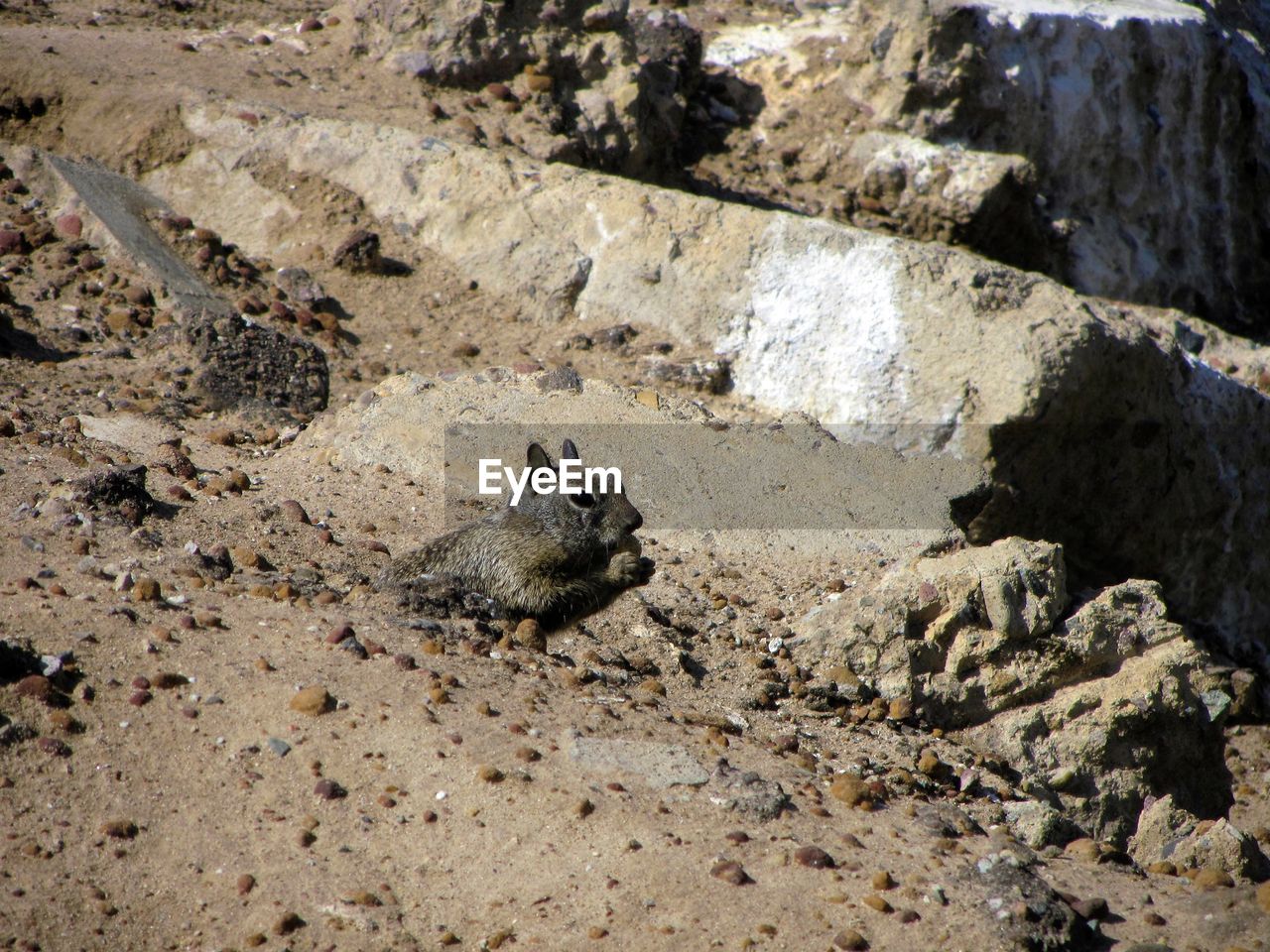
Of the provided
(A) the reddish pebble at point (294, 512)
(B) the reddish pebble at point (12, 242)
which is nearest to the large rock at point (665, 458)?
(A) the reddish pebble at point (294, 512)

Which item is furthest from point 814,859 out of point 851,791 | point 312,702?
point 312,702

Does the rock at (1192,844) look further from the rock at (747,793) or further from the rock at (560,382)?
the rock at (560,382)

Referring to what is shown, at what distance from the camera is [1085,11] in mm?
9820

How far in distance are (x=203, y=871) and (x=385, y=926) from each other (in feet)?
1.79

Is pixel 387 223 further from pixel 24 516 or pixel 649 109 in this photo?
pixel 24 516

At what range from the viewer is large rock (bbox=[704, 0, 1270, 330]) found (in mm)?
9742

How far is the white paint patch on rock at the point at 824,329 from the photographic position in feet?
22.8

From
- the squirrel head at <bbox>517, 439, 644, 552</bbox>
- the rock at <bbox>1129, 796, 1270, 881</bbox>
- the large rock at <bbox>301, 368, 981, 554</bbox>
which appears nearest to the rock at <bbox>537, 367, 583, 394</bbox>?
the large rock at <bbox>301, 368, 981, 554</bbox>

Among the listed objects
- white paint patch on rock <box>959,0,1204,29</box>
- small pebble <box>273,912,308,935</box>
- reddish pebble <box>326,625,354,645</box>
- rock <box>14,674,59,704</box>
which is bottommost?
small pebble <box>273,912,308,935</box>

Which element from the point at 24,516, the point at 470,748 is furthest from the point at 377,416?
the point at 470,748

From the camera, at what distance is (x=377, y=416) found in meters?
6.41

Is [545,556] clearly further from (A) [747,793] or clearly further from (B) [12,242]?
(B) [12,242]

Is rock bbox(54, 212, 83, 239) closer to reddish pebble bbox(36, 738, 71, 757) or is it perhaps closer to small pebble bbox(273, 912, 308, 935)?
reddish pebble bbox(36, 738, 71, 757)

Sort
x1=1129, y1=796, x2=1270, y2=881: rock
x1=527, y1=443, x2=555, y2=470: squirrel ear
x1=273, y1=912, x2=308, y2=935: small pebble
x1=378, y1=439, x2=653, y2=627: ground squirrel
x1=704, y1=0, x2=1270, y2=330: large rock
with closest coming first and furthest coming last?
x1=273, y1=912, x2=308, y2=935: small pebble
x1=1129, y1=796, x2=1270, y2=881: rock
x1=378, y1=439, x2=653, y2=627: ground squirrel
x1=527, y1=443, x2=555, y2=470: squirrel ear
x1=704, y1=0, x2=1270, y2=330: large rock
